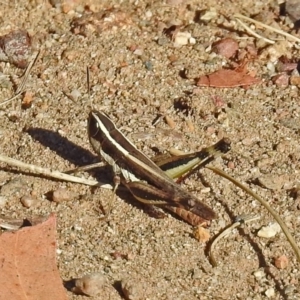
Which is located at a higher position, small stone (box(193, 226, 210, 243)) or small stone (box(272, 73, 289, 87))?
small stone (box(272, 73, 289, 87))

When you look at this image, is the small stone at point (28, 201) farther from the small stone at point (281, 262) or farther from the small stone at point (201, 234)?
the small stone at point (281, 262)

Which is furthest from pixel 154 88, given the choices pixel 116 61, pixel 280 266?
pixel 280 266

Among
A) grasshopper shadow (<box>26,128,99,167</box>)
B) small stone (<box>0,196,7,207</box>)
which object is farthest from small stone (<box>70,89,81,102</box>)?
small stone (<box>0,196,7,207</box>)

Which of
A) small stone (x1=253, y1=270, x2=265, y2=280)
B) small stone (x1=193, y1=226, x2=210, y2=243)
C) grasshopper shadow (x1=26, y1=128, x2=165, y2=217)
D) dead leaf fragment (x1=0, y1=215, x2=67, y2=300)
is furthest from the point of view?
grasshopper shadow (x1=26, y1=128, x2=165, y2=217)

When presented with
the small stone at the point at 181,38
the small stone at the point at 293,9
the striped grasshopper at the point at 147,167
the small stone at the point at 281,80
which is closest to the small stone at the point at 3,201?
the striped grasshopper at the point at 147,167

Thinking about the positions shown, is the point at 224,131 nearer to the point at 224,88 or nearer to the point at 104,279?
the point at 224,88

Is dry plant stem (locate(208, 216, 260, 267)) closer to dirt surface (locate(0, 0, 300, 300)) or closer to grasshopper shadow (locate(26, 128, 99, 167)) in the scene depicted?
dirt surface (locate(0, 0, 300, 300))

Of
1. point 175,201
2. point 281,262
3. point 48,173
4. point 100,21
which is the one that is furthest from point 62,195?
point 100,21

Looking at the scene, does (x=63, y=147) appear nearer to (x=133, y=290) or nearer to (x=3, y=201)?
(x=3, y=201)
